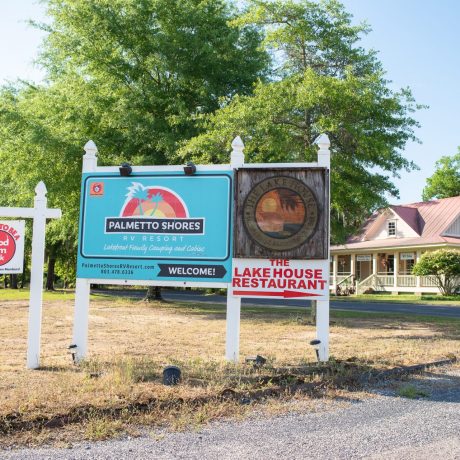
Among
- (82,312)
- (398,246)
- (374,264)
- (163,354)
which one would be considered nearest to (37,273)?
(82,312)

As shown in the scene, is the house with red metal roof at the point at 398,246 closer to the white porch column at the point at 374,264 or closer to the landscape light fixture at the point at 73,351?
the white porch column at the point at 374,264

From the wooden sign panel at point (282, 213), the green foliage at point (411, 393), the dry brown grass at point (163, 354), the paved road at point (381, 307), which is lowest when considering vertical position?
the green foliage at point (411, 393)

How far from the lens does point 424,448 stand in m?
4.76

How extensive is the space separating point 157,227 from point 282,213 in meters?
1.94

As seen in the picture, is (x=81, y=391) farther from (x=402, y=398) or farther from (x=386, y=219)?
(x=386, y=219)

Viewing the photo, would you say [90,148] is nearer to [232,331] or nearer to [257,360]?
[232,331]

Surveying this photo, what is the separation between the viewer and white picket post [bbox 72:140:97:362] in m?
8.71

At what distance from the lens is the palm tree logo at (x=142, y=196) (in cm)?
898

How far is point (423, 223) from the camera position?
41.6 m

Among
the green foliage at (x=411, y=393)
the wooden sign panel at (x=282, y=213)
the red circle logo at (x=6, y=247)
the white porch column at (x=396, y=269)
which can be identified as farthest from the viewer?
the white porch column at (x=396, y=269)

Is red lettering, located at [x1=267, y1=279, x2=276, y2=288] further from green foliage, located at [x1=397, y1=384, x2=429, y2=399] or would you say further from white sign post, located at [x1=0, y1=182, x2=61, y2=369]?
white sign post, located at [x1=0, y1=182, x2=61, y2=369]

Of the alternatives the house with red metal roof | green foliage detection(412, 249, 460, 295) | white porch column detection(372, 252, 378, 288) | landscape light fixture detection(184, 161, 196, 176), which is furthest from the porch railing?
landscape light fixture detection(184, 161, 196, 176)

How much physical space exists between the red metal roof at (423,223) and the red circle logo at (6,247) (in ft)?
105

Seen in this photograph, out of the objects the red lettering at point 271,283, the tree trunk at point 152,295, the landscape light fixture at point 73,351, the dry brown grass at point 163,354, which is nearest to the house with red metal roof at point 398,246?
the tree trunk at point 152,295
